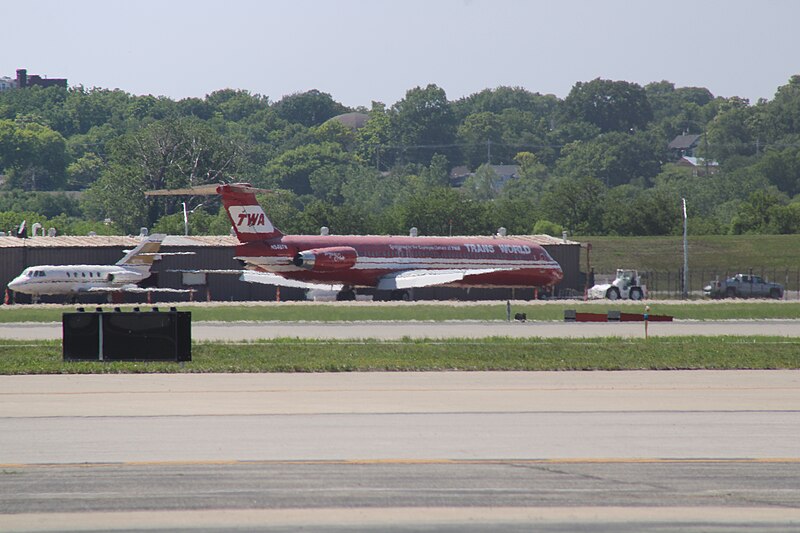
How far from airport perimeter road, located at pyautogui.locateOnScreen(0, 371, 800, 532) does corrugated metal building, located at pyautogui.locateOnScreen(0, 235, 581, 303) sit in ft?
149

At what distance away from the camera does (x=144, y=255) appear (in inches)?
2645

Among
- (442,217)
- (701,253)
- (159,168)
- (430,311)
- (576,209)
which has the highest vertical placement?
(159,168)

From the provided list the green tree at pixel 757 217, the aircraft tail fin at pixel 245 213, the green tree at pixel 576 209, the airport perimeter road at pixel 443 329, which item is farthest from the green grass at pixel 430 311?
the green tree at pixel 576 209

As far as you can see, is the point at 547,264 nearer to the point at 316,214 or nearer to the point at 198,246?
the point at 198,246

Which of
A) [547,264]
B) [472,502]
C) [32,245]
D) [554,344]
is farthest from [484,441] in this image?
[32,245]

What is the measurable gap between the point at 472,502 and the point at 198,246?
58732mm

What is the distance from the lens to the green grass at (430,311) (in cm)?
5134

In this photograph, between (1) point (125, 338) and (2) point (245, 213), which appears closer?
(1) point (125, 338)

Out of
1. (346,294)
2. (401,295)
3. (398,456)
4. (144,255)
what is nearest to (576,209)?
(401,295)

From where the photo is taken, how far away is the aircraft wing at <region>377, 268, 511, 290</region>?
208ft

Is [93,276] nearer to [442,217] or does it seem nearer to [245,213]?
[245,213]

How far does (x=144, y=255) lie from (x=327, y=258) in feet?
37.5

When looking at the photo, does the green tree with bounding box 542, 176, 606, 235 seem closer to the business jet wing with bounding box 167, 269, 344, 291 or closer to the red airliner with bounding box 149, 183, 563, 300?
the red airliner with bounding box 149, 183, 563, 300

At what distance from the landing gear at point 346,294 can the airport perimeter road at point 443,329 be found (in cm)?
1958
